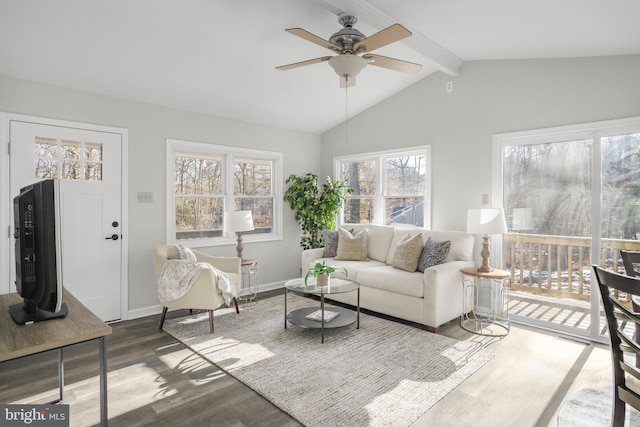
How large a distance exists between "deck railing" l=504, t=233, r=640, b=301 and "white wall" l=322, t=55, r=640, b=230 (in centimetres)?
68

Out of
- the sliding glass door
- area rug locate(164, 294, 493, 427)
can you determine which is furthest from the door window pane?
area rug locate(164, 294, 493, 427)

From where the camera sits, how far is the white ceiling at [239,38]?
2764 millimetres

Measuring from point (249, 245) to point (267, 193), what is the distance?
0.88m

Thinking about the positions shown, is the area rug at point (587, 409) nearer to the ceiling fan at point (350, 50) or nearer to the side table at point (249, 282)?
the ceiling fan at point (350, 50)

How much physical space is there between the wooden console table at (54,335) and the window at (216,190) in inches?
116

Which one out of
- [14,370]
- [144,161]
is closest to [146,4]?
[144,161]

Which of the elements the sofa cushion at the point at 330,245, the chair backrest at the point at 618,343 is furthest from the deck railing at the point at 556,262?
the chair backrest at the point at 618,343

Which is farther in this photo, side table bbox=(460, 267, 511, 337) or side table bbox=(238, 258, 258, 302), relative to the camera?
side table bbox=(238, 258, 258, 302)

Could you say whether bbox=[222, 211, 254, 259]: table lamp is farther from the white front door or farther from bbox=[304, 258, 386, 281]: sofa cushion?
the white front door

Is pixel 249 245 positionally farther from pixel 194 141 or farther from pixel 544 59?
pixel 544 59

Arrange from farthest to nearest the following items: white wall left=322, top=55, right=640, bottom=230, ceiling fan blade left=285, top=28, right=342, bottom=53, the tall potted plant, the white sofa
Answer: the tall potted plant < the white sofa < white wall left=322, top=55, right=640, bottom=230 < ceiling fan blade left=285, top=28, right=342, bottom=53

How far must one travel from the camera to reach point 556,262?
149 inches

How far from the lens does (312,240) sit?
18.5ft

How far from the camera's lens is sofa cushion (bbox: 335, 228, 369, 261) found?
189 inches
